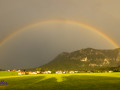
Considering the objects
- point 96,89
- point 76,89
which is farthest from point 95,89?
point 76,89

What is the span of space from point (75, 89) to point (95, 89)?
440 cm

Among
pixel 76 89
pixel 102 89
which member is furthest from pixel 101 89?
pixel 76 89

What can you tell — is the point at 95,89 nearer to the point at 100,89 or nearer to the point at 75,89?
the point at 100,89

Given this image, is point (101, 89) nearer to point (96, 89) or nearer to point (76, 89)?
point (96, 89)

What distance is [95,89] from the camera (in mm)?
37969

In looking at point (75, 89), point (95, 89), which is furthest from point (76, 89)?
point (95, 89)

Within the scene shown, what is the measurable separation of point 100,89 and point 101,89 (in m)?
0.23

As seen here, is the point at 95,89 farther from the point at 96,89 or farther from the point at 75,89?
the point at 75,89

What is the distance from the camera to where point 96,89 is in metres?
38.0

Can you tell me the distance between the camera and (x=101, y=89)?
38156 millimetres

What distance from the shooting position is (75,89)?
127 ft

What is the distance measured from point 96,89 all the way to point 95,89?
8.7 inches

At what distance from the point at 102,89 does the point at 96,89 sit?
138 cm

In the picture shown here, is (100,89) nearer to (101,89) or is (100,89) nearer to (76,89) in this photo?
(101,89)
